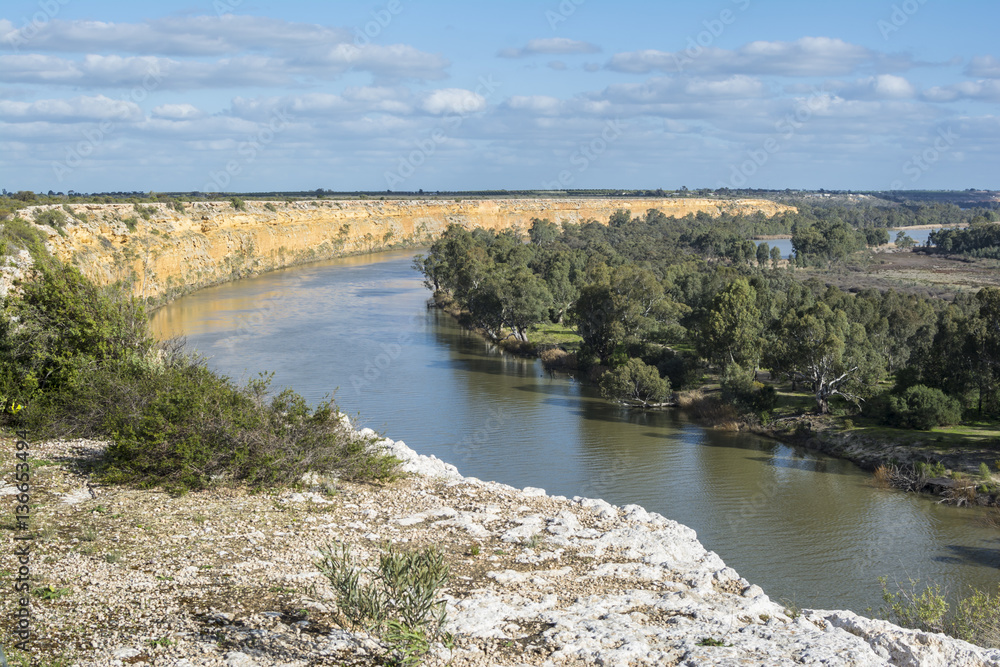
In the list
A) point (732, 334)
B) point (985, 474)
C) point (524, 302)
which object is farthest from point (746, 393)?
point (524, 302)

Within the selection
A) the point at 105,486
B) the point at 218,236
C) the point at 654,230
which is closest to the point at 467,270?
the point at 218,236

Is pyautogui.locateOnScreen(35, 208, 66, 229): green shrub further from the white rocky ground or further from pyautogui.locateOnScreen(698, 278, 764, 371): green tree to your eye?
the white rocky ground

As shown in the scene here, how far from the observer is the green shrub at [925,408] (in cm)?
2244

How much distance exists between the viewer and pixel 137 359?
1362cm

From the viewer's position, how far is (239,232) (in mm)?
66062

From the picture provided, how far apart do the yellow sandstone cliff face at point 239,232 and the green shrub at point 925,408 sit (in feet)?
66.1

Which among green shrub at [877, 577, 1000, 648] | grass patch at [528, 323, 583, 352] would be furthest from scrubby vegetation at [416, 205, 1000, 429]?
green shrub at [877, 577, 1000, 648]

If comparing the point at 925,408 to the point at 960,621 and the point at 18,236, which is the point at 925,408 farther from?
the point at 18,236

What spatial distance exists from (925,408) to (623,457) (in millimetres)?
7980

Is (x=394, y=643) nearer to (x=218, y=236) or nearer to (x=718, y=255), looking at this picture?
(x=218, y=236)

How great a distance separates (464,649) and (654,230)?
95.8 metres

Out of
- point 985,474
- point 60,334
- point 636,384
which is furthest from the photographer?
point 636,384

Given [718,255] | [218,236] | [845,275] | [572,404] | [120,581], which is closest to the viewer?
[120,581]

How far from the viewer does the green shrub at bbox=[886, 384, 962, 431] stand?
22438mm
